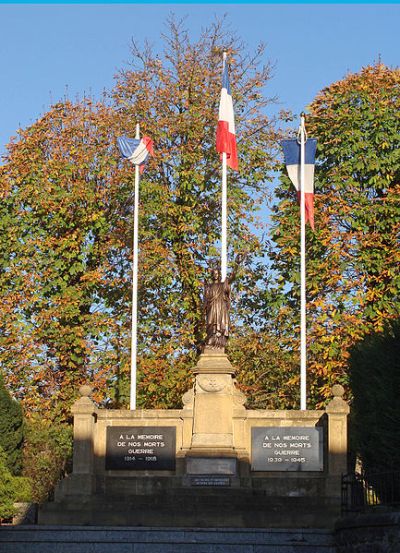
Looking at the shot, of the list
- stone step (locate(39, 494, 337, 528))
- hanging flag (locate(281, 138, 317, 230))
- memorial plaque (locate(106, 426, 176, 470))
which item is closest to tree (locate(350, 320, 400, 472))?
stone step (locate(39, 494, 337, 528))

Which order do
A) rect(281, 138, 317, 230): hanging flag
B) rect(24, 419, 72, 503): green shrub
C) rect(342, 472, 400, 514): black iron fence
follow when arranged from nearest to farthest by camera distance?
rect(342, 472, 400, 514): black iron fence → rect(281, 138, 317, 230): hanging flag → rect(24, 419, 72, 503): green shrub

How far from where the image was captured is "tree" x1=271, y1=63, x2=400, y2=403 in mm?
34906

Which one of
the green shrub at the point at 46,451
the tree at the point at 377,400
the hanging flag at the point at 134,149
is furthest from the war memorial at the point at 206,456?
the green shrub at the point at 46,451

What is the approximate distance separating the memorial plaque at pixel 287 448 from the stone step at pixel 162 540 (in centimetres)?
431

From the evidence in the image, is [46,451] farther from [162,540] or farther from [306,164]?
[162,540]

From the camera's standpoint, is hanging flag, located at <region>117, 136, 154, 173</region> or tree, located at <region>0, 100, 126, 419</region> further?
tree, located at <region>0, 100, 126, 419</region>

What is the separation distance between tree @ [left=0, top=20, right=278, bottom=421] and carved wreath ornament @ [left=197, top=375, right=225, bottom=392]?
21.9 ft

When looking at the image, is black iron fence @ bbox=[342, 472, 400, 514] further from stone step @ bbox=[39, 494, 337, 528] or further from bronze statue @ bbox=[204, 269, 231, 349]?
bronze statue @ bbox=[204, 269, 231, 349]

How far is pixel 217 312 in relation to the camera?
2992 cm

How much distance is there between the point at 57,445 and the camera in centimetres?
3556

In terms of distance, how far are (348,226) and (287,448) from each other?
10.6 meters

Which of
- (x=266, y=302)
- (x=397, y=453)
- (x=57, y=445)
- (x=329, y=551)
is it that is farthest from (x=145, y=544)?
(x=266, y=302)

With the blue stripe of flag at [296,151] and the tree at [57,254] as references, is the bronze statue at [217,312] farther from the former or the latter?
the tree at [57,254]

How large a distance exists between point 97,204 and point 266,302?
6461mm
